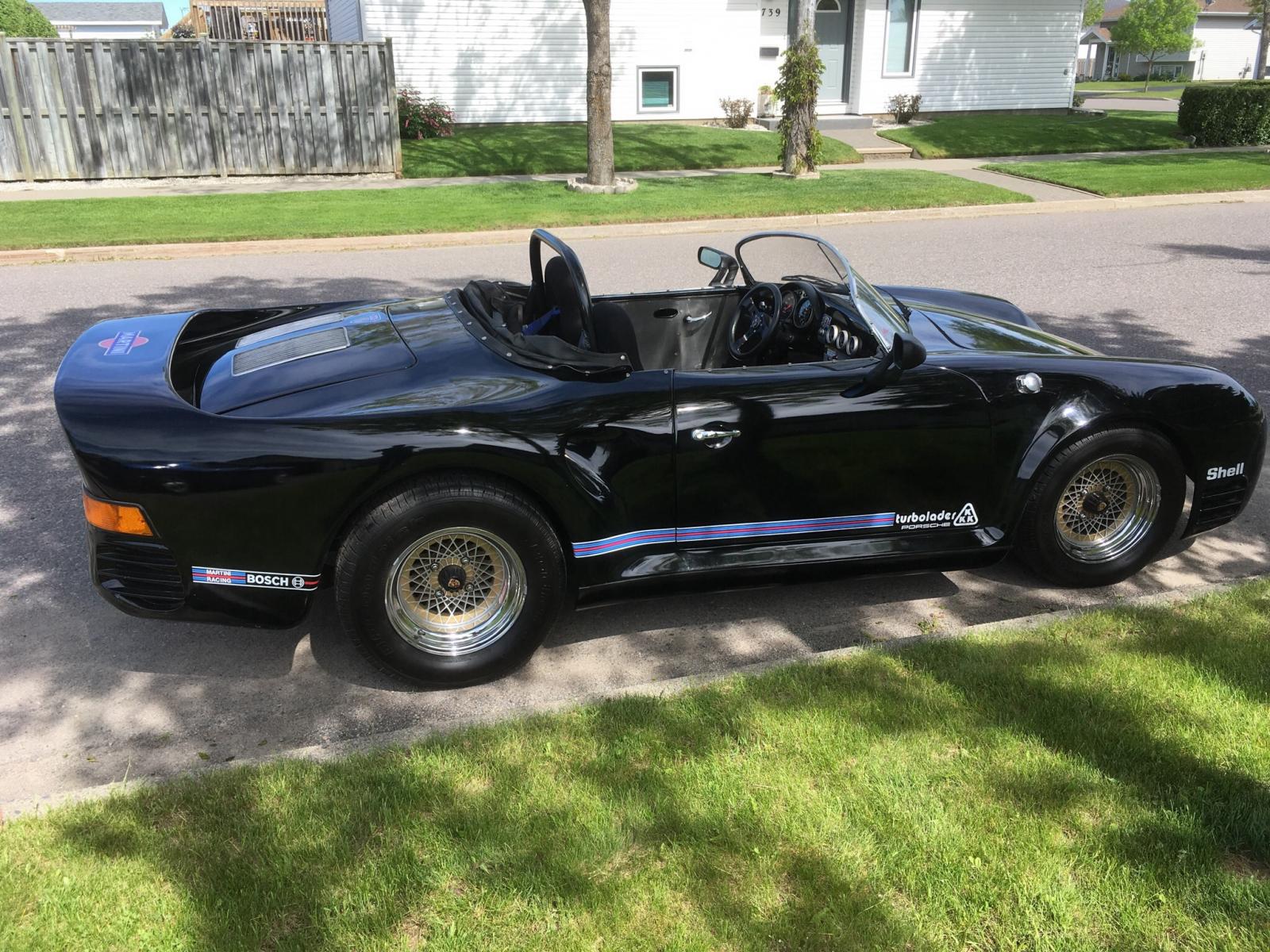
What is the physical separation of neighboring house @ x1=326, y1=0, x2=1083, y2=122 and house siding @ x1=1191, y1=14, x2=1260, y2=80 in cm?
5068

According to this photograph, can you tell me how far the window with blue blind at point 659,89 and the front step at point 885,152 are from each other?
493 cm

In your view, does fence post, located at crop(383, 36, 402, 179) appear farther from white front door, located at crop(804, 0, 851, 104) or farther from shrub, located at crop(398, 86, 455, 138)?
white front door, located at crop(804, 0, 851, 104)

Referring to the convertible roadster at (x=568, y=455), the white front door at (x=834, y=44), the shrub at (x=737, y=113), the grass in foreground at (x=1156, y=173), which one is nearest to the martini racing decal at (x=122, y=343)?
the convertible roadster at (x=568, y=455)

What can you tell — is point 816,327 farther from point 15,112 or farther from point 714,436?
point 15,112

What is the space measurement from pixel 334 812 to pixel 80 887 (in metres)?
0.61

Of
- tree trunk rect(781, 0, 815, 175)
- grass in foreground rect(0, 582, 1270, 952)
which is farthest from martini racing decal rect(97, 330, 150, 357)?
tree trunk rect(781, 0, 815, 175)

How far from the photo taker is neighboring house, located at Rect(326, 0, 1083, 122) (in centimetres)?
2197

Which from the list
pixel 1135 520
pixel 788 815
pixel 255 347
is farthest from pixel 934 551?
pixel 255 347

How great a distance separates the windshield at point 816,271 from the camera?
13.1 ft

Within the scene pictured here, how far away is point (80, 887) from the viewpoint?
2602 mm

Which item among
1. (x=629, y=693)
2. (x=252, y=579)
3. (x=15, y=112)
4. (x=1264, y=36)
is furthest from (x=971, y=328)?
(x=1264, y=36)

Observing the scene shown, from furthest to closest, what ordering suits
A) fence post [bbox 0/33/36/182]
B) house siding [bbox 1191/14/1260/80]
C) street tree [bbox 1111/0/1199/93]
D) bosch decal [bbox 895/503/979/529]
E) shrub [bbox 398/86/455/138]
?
house siding [bbox 1191/14/1260/80] → street tree [bbox 1111/0/1199/93] → shrub [bbox 398/86/455/138] → fence post [bbox 0/33/36/182] → bosch decal [bbox 895/503/979/529]

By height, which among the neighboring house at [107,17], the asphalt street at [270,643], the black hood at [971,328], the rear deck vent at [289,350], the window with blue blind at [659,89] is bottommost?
the asphalt street at [270,643]

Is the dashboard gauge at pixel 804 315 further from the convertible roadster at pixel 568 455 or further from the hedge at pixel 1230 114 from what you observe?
the hedge at pixel 1230 114
